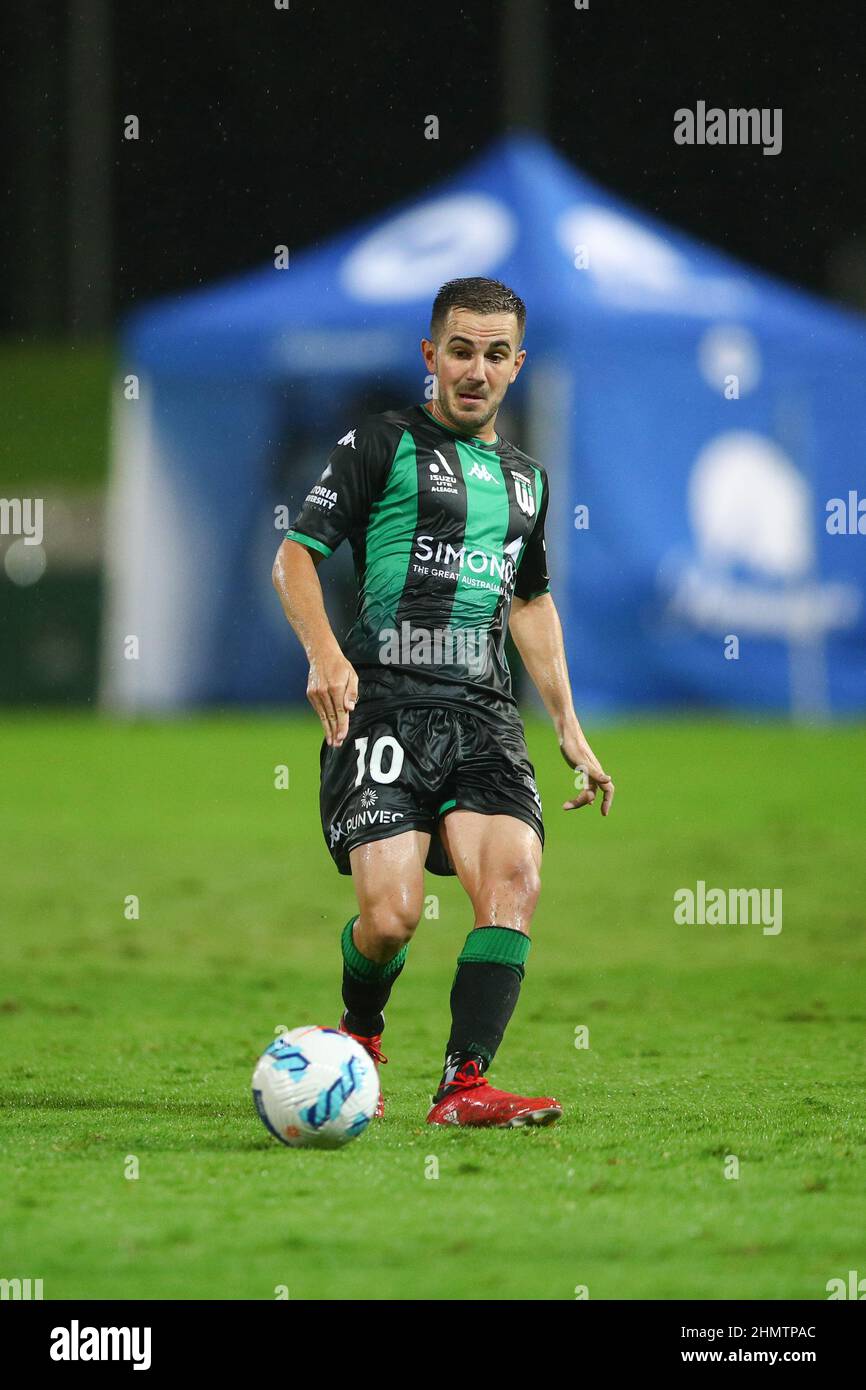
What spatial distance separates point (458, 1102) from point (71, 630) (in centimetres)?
1726

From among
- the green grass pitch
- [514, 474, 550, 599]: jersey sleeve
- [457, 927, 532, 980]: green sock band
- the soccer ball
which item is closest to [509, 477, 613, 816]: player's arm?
[514, 474, 550, 599]: jersey sleeve

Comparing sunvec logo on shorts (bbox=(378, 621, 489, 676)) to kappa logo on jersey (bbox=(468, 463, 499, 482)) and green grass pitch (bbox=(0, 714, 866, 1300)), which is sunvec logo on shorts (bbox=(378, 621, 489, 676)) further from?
green grass pitch (bbox=(0, 714, 866, 1300))

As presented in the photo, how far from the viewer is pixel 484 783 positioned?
516 centimetres

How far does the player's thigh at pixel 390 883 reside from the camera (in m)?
4.98

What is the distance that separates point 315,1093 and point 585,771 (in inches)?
46.8

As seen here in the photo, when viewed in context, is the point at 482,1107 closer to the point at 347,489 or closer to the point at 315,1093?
the point at 315,1093

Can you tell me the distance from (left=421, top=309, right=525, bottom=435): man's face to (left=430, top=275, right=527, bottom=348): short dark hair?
2 centimetres

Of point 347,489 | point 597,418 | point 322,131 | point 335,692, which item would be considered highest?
point 322,131

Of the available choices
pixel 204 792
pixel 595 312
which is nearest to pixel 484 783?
pixel 204 792

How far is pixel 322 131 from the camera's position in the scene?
89.1 ft

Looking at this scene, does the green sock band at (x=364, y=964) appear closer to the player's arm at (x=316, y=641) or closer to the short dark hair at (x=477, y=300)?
the player's arm at (x=316, y=641)

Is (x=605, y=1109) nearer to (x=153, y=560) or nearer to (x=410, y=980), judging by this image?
(x=410, y=980)
